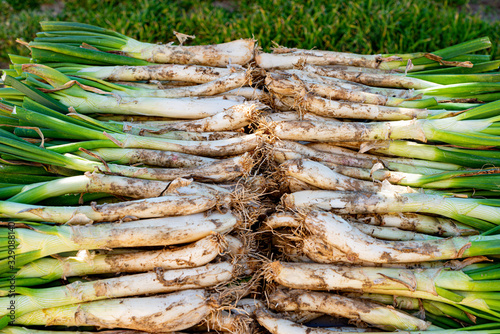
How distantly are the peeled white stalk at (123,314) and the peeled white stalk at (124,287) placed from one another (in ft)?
0.12

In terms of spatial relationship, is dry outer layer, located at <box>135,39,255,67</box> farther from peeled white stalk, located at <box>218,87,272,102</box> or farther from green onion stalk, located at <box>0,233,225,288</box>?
green onion stalk, located at <box>0,233,225,288</box>

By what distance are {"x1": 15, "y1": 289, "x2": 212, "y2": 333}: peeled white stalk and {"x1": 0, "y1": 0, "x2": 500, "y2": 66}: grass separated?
2971 mm

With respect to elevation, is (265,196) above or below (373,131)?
below

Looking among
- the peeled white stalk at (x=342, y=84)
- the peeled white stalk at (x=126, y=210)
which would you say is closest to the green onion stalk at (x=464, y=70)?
the peeled white stalk at (x=342, y=84)

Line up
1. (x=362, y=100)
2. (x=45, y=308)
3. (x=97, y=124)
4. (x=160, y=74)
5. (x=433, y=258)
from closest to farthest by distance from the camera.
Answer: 1. (x=45, y=308)
2. (x=433, y=258)
3. (x=97, y=124)
4. (x=362, y=100)
5. (x=160, y=74)

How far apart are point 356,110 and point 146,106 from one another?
136 centimetres

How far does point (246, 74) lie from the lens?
8.17 feet

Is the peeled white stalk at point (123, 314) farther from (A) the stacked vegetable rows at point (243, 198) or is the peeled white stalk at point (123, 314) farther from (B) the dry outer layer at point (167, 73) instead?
(B) the dry outer layer at point (167, 73)

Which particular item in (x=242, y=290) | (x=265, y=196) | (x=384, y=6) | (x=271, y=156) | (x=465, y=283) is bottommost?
(x=242, y=290)

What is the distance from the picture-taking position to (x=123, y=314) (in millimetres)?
1836

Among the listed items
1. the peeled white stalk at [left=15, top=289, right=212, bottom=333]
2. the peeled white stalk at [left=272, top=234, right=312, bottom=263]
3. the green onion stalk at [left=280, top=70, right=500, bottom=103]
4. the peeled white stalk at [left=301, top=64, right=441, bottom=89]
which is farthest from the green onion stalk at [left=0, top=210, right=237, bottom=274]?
the peeled white stalk at [left=301, top=64, right=441, bottom=89]

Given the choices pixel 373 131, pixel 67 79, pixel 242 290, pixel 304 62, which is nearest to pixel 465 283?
pixel 373 131

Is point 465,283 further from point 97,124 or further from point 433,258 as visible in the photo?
point 97,124

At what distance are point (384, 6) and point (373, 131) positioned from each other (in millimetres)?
2851
